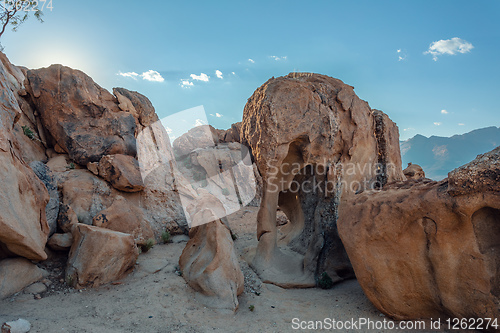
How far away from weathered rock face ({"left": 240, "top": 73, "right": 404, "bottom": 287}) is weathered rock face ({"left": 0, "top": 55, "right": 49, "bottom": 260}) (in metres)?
4.49

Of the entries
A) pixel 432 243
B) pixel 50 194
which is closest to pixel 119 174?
pixel 50 194

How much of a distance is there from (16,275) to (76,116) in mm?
5580

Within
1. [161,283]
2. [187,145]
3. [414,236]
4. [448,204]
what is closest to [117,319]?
[161,283]

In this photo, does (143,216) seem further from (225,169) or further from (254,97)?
(225,169)

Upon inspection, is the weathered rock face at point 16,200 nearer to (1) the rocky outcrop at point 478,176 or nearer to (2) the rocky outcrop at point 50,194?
(2) the rocky outcrop at point 50,194

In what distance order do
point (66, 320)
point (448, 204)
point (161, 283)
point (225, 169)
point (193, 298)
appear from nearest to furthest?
point (448, 204) → point (66, 320) → point (193, 298) → point (161, 283) → point (225, 169)

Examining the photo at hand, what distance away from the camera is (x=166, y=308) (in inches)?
175

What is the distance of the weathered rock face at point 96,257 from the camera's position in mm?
4793

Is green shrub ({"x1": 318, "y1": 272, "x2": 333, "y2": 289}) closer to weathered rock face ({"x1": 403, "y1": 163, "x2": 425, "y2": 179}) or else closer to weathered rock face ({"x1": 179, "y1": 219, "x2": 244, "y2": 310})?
weathered rock face ({"x1": 179, "y1": 219, "x2": 244, "y2": 310})

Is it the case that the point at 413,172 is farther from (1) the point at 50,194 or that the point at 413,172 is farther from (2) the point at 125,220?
(1) the point at 50,194

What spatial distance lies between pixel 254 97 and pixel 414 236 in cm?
494

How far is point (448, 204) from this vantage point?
3422mm

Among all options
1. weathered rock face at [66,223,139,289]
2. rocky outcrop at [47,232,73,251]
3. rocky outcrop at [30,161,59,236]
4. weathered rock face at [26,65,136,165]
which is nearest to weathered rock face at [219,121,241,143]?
weathered rock face at [26,65,136,165]

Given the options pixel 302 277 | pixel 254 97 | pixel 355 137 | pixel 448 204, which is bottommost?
pixel 302 277
